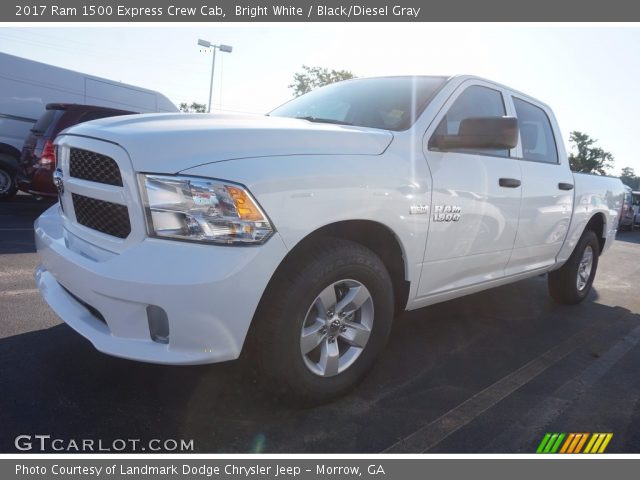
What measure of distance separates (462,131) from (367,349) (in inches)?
51.7

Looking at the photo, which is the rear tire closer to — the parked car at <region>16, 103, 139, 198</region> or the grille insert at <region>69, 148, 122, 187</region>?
the grille insert at <region>69, 148, 122, 187</region>

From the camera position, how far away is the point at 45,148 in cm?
718

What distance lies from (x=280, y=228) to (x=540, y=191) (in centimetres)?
252

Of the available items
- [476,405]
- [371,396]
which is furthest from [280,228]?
[476,405]

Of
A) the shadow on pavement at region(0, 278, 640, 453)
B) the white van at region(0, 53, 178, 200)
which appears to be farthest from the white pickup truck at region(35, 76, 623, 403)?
the white van at region(0, 53, 178, 200)

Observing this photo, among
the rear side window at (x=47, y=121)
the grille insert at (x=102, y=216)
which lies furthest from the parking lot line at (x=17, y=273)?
the rear side window at (x=47, y=121)

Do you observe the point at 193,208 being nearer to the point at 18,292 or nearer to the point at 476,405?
the point at 476,405

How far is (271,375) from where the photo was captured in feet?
6.74

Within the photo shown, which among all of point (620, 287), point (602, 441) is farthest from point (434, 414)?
point (620, 287)

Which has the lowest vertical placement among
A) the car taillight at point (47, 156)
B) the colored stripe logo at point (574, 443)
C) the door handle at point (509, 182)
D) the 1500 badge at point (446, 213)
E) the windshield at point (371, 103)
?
the colored stripe logo at point (574, 443)

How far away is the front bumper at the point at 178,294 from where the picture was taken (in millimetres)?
1758

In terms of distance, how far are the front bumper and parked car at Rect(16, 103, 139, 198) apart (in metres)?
6.12

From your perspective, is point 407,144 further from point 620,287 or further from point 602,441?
point 620,287

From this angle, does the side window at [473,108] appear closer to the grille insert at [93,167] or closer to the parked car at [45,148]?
the grille insert at [93,167]
